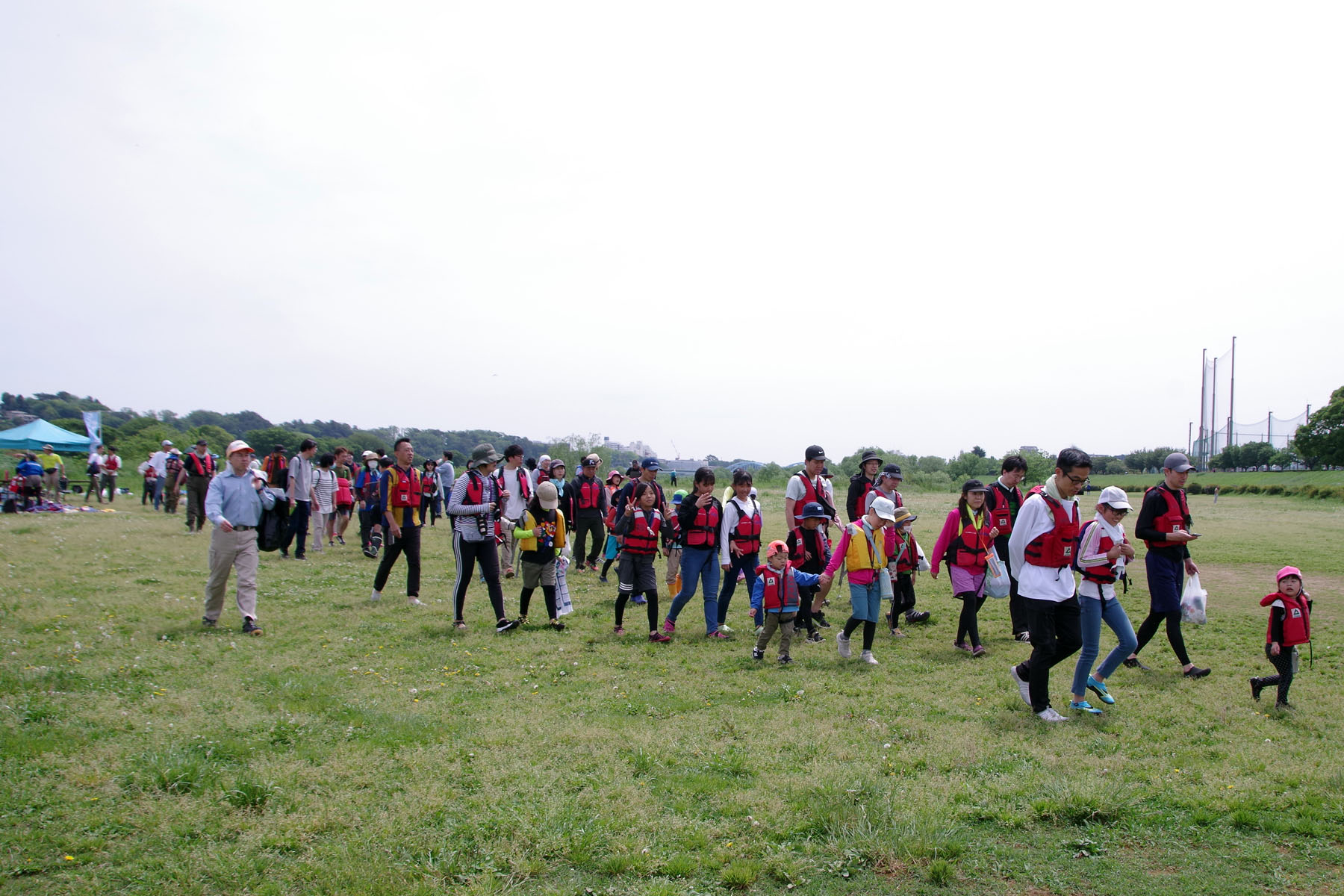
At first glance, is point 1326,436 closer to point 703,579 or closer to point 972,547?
point 972,547

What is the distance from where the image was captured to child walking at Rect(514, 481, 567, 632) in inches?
344

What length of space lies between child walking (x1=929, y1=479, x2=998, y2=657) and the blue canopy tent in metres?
37.6

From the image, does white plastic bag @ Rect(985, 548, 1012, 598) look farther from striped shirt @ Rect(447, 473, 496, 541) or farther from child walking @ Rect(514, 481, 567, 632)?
striped shirt @ Rect(447, 473, 496, 541)

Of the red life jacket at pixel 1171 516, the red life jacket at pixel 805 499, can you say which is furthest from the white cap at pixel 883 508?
the red life jacket at pixel 1171 516

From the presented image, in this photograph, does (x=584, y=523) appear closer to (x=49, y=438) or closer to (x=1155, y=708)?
(x=1155, y=708)

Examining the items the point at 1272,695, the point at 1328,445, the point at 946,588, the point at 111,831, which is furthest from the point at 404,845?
the point at 1328,445

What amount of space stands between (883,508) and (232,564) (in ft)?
23.3

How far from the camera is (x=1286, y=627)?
614 cm

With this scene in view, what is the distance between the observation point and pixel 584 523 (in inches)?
533

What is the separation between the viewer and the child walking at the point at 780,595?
764 cm

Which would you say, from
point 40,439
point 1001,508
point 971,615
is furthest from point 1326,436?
point 40,439

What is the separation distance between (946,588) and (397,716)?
384 inches

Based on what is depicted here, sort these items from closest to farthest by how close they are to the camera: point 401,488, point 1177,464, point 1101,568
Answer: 1. point 1101,568
2. point 1177,464
3. point 401,488

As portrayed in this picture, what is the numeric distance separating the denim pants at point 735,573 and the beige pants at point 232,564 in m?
5.27
